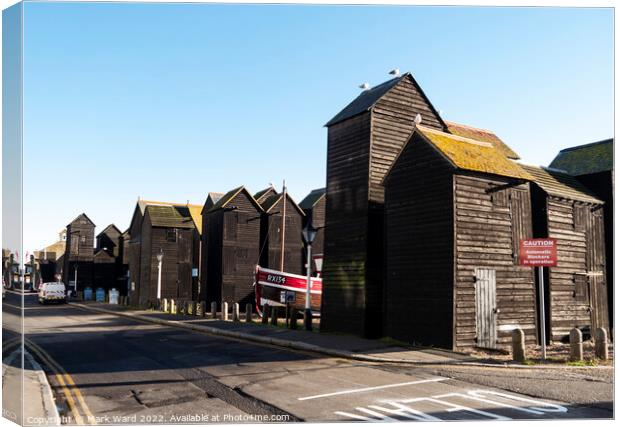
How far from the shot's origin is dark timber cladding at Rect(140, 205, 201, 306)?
150 ft

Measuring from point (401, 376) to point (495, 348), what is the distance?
19.6 feet

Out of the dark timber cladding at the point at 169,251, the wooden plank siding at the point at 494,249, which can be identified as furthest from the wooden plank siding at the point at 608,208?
the dark timber cladding at the point at 169,251

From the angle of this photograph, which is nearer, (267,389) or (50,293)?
(267,389)

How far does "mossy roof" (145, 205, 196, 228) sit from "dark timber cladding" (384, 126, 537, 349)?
31279 millimetres

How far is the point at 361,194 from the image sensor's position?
68.2 ft

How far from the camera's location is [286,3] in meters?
9.63

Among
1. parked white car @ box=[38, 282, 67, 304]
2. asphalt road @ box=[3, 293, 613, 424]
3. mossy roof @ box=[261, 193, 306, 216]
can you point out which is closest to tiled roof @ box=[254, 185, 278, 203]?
mossy roof @ box=[261, 193, 306, 216]

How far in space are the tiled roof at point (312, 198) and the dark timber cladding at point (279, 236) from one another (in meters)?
4.67

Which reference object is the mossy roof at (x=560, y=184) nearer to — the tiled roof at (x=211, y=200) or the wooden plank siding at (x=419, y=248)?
the wooden plank siding at (x=419, y=248)

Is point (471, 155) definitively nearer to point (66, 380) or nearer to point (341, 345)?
point (341, 345)

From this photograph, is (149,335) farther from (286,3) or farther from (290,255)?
(290,255)

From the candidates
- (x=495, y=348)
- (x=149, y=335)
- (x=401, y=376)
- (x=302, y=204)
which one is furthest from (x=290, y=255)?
(x=401, y=376)

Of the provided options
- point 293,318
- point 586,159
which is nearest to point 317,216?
point 293,318

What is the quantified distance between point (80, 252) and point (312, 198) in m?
31.7
